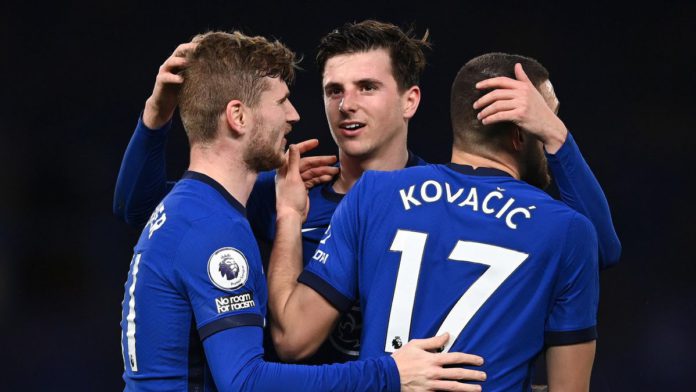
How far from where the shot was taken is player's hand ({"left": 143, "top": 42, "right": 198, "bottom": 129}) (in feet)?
6.92

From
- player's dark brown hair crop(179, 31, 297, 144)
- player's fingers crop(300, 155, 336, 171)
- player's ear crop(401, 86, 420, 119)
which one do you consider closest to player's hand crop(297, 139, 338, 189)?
player's fingers crop(300, 155, 336, 171)

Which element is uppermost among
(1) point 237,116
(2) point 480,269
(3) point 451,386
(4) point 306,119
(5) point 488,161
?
(4) point 306,119

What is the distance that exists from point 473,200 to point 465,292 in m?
0.19

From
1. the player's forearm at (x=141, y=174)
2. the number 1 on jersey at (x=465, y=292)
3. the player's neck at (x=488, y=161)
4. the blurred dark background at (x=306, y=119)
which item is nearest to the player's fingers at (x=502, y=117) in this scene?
the player's neck at (x=488, y=161)

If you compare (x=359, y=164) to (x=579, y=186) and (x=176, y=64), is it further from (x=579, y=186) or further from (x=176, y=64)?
(x=579, y=186)

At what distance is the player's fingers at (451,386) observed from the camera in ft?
5.88

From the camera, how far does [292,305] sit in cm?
193

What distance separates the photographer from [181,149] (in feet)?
16.4

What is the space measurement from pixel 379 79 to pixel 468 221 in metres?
0.85

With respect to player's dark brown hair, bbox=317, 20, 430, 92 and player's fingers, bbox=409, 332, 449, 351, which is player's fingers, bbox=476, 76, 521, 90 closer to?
player's fingers, bbox=409, 332, 449, 351

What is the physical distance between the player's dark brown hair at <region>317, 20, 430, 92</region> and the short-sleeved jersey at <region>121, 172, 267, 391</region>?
2.83ft

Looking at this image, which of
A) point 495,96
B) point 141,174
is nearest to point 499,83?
point 495,96

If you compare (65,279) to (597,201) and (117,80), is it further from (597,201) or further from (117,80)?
(597,201)

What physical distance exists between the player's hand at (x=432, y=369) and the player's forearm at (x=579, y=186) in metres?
0.42
